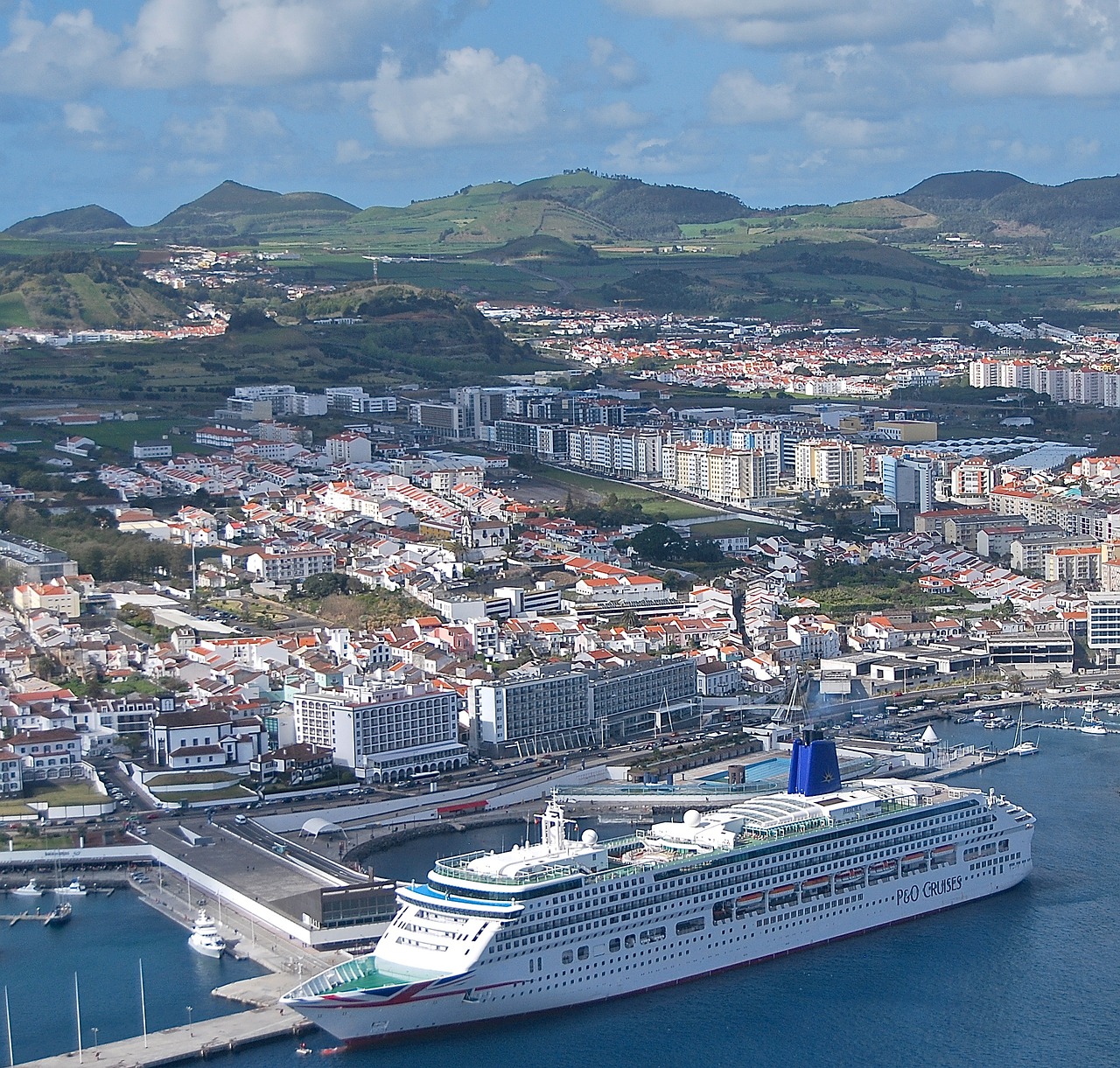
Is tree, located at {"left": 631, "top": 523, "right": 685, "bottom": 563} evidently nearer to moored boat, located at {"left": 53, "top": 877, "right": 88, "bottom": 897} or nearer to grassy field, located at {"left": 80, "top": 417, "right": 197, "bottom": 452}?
grassy field, located at {"left": 80, "top": 417, "right": 197, "bottom": 452}

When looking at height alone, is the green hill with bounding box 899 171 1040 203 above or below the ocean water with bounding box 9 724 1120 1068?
above

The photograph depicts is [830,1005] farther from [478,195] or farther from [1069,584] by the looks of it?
[478,195]

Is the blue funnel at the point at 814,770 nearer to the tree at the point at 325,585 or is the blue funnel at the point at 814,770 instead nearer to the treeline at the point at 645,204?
the tree at the point at 325,585

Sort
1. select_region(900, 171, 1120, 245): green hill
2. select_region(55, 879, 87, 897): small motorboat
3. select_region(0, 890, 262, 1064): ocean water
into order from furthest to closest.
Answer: select_region(900, 171, 1120, 245): green hill < select_region(55, 879, 87, 897): small motorboat < select_region(0, 890, 262, 1064): ocean water

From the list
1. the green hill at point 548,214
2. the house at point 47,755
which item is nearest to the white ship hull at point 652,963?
the house at point 47,755

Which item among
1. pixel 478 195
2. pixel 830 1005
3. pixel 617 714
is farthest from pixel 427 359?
pixel 478 195

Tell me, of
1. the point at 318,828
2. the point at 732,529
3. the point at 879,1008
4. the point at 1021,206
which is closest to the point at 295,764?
the point at 318,828

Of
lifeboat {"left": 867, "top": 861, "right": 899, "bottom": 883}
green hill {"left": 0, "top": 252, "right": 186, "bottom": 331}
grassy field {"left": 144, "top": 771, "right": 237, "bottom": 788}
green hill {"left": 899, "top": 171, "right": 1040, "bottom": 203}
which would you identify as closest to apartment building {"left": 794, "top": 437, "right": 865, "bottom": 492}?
grassy field {"left": 144, "top": 771, "right": 237, "bottom": 788}

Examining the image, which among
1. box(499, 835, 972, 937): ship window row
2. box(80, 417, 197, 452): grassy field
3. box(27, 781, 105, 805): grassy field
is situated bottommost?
box(27, 781, 105, 805): grassy field
